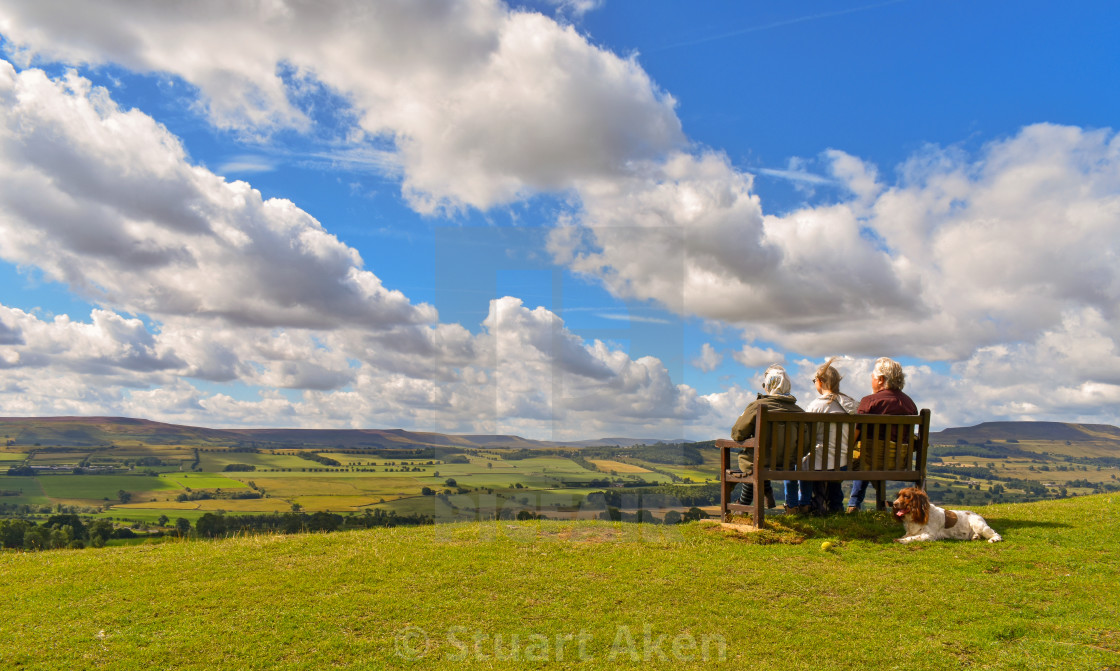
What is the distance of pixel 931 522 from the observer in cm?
839

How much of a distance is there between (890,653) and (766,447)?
386cm

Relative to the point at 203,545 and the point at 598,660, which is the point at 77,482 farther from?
the point at 598,660

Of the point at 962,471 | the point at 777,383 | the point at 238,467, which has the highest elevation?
the point at 777,383

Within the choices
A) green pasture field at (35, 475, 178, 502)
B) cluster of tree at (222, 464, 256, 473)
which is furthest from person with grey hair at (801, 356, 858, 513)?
cluster of tree at (222, 464, 256, 473)

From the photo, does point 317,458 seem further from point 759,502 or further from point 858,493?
point 759,502

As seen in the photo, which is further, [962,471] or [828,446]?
[962,471]

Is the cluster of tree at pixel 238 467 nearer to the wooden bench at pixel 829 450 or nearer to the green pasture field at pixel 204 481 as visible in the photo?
the green pasture field at pixel 204 481

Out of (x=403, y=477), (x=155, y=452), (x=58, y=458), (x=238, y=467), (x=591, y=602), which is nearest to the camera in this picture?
(x=591, y=602)

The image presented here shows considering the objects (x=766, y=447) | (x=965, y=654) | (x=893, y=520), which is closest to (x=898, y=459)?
(x=893, y=520)

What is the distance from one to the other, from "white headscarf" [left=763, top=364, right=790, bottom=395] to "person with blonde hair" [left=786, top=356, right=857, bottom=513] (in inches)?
26.3

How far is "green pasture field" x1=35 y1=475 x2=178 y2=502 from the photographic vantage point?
318 ft

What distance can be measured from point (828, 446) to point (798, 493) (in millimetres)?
1269

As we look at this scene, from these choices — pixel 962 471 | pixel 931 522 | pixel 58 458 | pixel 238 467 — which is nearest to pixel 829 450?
pixel 931 522

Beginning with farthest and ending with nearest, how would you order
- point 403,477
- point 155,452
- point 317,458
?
1. point 155,452
2. point 317,458
3. point 403,477
